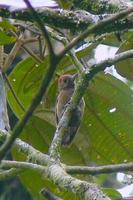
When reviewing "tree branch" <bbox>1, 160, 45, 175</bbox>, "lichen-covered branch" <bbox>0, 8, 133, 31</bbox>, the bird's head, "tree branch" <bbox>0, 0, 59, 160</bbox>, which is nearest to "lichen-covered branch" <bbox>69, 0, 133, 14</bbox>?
"lichen-covered branch" <bbox>0, 8, 133, 31</bbox>

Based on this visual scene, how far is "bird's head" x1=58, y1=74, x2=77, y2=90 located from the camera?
1.84 m

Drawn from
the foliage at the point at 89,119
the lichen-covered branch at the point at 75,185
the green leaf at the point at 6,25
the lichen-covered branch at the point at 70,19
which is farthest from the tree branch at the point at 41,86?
the foliage at the point at 89,119

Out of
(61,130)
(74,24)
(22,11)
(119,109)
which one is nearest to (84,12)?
(74,24)

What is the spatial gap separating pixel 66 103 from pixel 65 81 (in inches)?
4.6

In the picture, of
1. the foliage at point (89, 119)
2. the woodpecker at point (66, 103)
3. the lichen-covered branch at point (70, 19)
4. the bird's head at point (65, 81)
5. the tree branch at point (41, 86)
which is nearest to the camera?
the tree branch at point (41, 86)

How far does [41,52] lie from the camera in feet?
6.32

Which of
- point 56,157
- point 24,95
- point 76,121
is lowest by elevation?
point 56,157

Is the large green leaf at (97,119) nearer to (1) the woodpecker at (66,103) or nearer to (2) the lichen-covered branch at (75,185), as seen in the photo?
(1) the woodpecker at (66,103)

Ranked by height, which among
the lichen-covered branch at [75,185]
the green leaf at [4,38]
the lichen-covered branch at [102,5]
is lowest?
the lichen-covered branch at [75,185]

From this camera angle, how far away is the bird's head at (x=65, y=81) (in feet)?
6.04

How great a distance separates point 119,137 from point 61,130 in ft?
1.84

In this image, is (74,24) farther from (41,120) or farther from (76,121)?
(41,120)

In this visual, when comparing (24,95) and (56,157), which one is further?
(24,95)

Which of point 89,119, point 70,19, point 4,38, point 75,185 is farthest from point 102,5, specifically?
point 75,185
